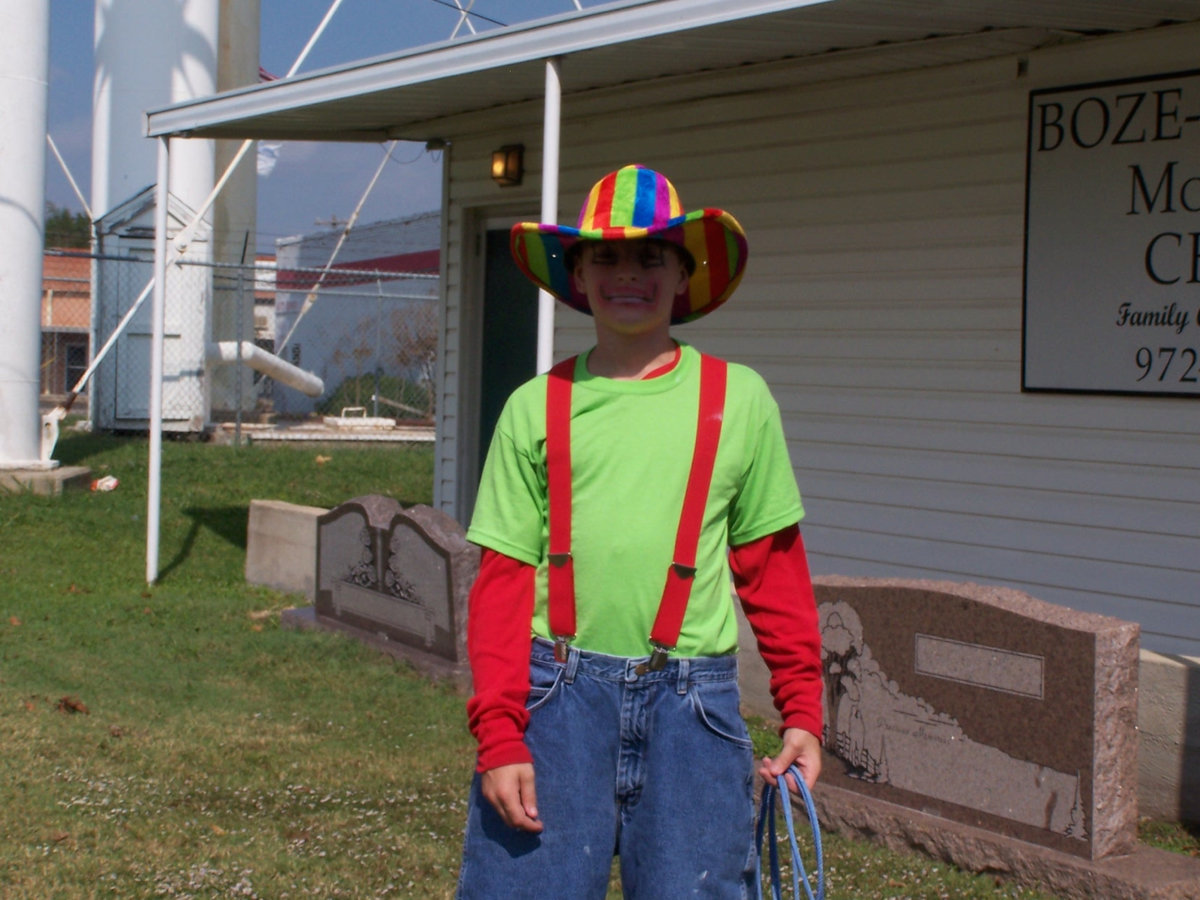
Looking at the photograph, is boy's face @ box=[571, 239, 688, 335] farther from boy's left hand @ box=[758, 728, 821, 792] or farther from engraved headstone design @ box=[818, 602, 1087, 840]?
engraved headstone design @ box=[818, 602, 1087, 840]

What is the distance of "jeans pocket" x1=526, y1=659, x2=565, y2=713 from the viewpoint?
2.37 metres

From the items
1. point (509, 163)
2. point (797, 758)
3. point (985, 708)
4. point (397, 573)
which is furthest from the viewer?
point (509, 163)

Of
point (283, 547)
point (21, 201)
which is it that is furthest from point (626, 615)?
point (21, 201)

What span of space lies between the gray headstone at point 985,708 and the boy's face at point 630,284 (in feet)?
7.46

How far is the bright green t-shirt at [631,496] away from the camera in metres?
2.36

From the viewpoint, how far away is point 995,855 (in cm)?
423

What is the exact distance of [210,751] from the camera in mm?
5426

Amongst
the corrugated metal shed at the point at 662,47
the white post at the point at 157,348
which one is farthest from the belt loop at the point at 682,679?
the white post at the point at 157,348

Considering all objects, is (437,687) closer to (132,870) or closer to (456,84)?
(132,870)

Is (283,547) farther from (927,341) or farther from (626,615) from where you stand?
(626,615)

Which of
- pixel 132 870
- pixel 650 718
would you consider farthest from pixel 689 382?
pixel 132 870

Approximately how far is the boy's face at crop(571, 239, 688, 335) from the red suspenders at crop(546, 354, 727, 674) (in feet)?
0.53

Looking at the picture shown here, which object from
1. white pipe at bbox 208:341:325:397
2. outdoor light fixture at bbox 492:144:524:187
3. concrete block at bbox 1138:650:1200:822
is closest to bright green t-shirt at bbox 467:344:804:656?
concrete block at bbox 1138:650:1200:822

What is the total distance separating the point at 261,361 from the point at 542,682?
1616 centimetres
